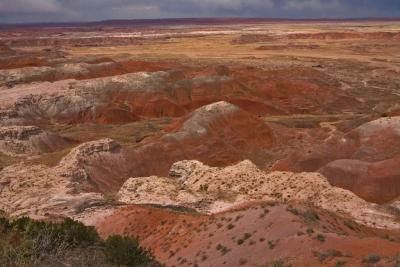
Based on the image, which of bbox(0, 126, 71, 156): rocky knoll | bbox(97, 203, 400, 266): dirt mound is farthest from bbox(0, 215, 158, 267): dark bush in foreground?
bbox(0, 126, 71, 156): rocky knoll

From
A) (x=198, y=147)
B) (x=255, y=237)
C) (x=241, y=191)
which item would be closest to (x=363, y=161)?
(x=241, y=191)

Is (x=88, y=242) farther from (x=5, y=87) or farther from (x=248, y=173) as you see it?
(x=5, y=87)

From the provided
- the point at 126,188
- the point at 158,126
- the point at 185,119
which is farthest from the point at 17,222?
the point at 158,126

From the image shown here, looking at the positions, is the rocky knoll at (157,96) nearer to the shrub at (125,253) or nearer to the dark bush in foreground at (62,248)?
the dark bush in foreground at (62,248)

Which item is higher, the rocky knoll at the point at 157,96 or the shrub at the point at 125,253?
the shrub at the point at 125,253

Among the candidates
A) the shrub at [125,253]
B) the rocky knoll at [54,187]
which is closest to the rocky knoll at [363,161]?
the rocky knoll at [54,187]

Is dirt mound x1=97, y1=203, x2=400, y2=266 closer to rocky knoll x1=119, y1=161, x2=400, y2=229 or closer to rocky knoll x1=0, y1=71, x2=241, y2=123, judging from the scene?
rocky knoll x1=119, y1=161, x2=400, y2=229

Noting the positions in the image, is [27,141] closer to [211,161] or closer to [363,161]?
[211,161]
